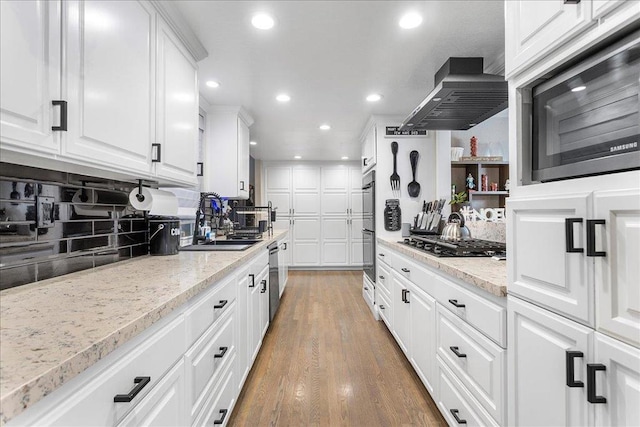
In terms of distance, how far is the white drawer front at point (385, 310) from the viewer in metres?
2.71

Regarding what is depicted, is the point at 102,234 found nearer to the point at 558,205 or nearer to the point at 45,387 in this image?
the point at 45,387

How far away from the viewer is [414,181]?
336 cm

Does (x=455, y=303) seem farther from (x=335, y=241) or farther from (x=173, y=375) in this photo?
(x=335, y=241)

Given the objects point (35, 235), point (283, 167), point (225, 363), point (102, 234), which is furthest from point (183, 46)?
point (283, 167)

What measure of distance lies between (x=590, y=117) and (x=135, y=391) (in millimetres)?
1319

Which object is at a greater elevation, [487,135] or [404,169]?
[487,135]

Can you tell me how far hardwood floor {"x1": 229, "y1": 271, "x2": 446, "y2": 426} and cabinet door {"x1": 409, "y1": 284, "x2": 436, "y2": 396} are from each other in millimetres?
179

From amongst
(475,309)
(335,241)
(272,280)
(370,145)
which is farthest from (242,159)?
(335,241)

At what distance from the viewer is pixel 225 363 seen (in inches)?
59.2

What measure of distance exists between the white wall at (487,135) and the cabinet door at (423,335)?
295 cm

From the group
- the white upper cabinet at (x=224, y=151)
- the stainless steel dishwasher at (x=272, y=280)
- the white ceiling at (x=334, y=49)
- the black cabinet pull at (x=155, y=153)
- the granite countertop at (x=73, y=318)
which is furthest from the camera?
the white upper cabinet at (x=224, y=151)

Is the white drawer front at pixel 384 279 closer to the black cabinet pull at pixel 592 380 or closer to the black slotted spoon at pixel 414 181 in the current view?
the black slotted spoon at pixel 414 181

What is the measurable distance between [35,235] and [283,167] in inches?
213

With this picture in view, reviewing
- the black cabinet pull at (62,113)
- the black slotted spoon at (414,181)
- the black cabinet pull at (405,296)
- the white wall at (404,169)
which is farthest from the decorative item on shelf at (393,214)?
the black cabinet pull at (62,113)
